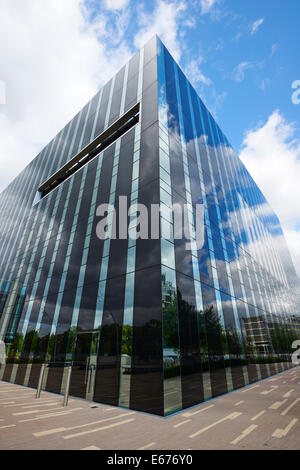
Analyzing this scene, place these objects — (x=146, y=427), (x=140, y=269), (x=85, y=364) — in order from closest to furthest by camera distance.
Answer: (x=146, y=427), (x=140, y=269), (x=85, y=364)

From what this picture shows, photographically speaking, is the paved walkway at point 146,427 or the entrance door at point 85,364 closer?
the paved walkway at point 146,427

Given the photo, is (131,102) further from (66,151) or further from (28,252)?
(28,252)

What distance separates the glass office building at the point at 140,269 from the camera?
9.17 meters

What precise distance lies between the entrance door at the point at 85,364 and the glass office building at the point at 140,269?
0.05 meters

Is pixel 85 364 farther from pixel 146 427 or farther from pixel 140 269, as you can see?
pixel 140 269

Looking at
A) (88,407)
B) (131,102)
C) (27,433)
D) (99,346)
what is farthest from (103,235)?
(131,102)

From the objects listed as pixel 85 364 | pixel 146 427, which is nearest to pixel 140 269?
pixel 146 427

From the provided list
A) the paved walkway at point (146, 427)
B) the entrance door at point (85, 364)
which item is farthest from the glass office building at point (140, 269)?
the paved walkway at point (146, 427)

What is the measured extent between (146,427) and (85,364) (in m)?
5.51

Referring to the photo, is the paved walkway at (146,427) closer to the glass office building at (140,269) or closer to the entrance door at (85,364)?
the entrance door at (85,364)

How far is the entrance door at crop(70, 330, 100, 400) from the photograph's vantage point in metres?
10.4

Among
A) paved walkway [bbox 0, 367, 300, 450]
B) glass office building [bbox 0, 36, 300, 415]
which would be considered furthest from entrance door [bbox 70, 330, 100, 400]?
paved walkway [bbox 0, 367, 300, 450]

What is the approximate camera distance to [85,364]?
10945 millimetres

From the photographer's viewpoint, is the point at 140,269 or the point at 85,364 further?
the point at 85,364
